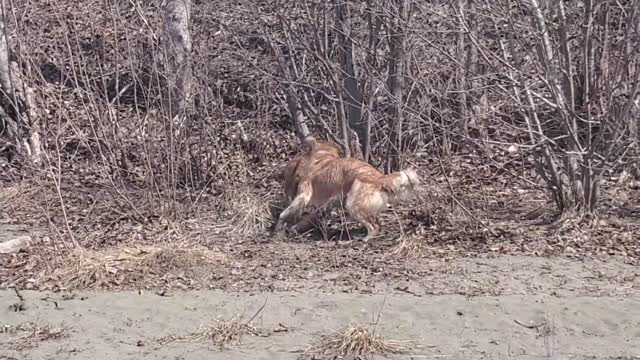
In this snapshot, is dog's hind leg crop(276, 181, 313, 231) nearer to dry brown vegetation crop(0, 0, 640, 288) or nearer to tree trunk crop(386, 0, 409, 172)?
dry brown vegetation crop(0, 0, 640, 288)

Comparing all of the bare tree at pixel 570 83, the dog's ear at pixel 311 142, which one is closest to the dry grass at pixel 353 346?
→ the bare tree at pixel 570 83

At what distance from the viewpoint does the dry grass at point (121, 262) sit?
8672mm

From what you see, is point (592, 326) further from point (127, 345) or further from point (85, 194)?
point (85, 194)

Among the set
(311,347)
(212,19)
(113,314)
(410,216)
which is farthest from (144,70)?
(311,347)

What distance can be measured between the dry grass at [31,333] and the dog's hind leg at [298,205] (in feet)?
10.6

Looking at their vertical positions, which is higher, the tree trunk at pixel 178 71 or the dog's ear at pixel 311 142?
the tree trunk at pixel 178 71

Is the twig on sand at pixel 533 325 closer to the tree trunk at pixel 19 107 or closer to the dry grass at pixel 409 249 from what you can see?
the dry grass at pixel 409 249

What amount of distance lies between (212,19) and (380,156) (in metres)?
3.06

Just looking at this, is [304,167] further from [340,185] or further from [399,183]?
[399,183]

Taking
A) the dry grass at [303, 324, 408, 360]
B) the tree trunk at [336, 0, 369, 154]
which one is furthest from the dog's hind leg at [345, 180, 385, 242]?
the dry grass at [303, 324, 408, 360]

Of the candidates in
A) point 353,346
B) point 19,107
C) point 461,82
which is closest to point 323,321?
point 353,346

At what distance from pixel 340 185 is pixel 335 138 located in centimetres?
139

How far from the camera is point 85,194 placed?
12.1 m

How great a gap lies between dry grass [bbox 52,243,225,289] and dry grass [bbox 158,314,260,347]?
156 cm
